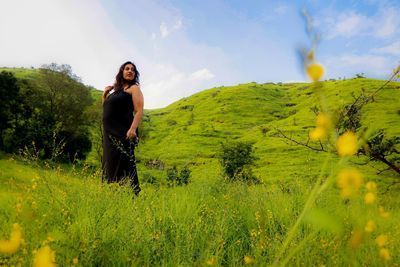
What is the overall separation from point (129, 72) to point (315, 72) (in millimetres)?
5188

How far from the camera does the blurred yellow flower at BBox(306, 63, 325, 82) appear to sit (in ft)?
2.15

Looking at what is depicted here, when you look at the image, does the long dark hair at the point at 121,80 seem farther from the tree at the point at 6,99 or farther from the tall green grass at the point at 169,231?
the tree at the point at 6,99

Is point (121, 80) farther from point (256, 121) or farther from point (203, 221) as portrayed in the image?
point (256, 121)

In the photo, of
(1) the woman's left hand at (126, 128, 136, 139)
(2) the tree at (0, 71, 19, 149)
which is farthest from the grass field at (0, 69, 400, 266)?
(2) the tree at (0, 71, 19, 149)

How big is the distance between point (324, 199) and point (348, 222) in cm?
97

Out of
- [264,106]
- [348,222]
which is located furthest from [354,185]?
[264,106]

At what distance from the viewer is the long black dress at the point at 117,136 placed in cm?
533

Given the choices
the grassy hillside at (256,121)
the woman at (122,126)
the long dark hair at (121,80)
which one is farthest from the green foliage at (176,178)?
the grassy hillside at (256,121)

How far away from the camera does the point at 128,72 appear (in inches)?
221

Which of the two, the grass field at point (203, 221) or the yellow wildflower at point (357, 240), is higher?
the yellow wildflower at point (357, 240)

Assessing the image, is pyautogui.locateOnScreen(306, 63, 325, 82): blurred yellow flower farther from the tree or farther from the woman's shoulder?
the tree

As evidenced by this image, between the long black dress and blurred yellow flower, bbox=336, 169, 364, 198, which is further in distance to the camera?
the long black dress

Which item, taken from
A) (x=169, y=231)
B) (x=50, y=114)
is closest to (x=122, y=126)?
(x=169, y=231)

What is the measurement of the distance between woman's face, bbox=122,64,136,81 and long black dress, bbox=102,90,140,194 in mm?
259
